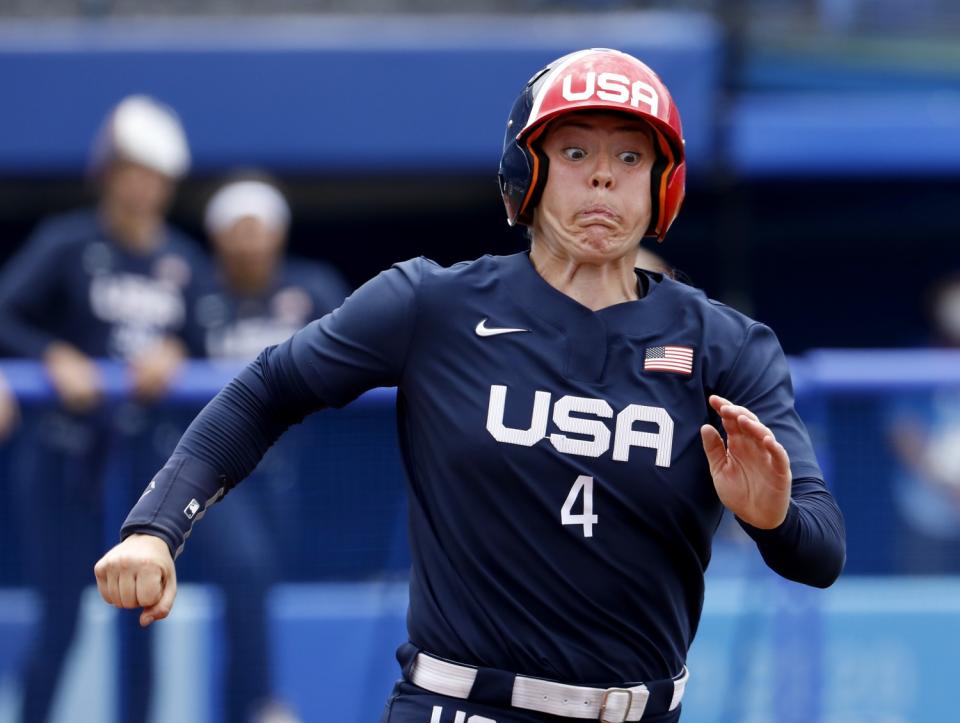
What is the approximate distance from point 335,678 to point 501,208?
553 centimetres

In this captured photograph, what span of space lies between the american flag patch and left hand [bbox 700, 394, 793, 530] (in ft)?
0.70

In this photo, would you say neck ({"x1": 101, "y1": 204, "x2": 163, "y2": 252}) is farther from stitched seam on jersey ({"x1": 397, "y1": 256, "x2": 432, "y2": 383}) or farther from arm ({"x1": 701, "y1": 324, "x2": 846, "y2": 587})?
arm ({"x1": 701, "y1": 324, "x2": 846, "y2": 587})

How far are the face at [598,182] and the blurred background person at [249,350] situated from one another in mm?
2461

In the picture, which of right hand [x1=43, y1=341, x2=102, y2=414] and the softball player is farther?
right hand [x1=43, y1=341, x2=102, y2=414]

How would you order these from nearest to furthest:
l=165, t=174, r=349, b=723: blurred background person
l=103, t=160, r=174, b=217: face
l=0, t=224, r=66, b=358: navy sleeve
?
1. l=165, t=174, r=349, b=723: blurred background person
2. l=0, t=224, r=66, b=358: navy sleeve
3. l=103, t=160, r=174, b=217: face

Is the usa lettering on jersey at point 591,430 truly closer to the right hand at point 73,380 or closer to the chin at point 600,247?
the chin at point 600,247

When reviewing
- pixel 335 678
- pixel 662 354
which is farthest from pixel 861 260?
pixel 662 354

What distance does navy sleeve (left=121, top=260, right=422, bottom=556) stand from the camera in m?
2.95

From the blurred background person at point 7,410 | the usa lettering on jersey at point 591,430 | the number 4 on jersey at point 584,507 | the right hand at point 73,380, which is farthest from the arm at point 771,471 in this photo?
the blurred background person at point 7,410

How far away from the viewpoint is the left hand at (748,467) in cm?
258

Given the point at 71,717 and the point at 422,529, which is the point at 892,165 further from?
the point at 422,529

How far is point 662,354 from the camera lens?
114 inches

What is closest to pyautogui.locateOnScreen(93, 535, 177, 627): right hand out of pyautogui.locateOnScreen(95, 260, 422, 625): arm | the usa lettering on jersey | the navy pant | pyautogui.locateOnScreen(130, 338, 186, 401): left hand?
pyautogui.locateOnScreen(95, 260, 422, 625): arm

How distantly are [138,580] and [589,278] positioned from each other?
1069 mm
